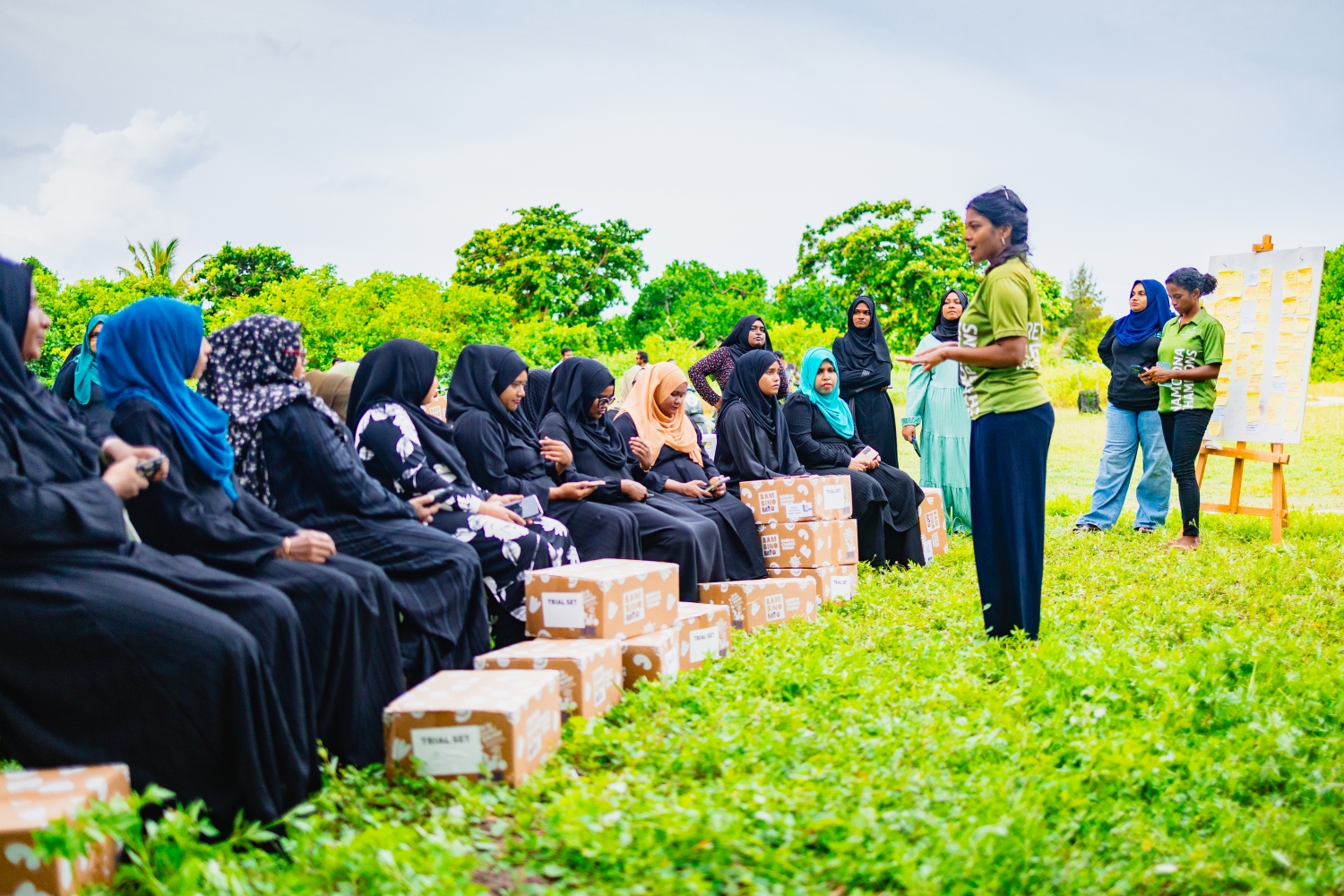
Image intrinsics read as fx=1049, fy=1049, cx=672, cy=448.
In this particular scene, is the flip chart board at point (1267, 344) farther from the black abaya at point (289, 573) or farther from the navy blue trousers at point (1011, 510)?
the black abaya at point (289, 573)

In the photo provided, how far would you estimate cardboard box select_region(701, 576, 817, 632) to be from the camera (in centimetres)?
501

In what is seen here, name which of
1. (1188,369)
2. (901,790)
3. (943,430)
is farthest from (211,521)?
(1188,369)

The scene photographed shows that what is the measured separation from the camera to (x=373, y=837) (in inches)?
91.2

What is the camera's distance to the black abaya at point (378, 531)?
3516mm

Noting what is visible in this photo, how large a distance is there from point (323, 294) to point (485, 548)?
71.9 feet

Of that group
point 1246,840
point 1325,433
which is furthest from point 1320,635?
point 1325,433

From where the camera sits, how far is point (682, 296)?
28.2 meters

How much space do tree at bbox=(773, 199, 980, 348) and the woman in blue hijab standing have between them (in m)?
18.4

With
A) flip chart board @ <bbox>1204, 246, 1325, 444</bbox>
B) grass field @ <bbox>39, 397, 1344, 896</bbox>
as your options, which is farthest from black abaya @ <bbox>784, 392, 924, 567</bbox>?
flip chart board @ <bbox>1204, 246, 1325, 444</bbox>

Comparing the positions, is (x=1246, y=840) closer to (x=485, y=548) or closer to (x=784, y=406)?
(x=485, y=548)

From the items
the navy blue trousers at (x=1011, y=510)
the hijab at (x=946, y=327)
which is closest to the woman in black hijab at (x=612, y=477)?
the navy blue trousers at (x=1011, y=510)

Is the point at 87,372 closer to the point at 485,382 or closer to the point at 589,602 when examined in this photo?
the point at 485,382

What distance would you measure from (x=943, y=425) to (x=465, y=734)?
5.68 metres

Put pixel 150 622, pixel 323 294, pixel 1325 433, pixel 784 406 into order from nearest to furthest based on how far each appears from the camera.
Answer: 1. pixel 150 622
2. pixel 784 406
3. pixel 1325 433
4. pixel 323 294
